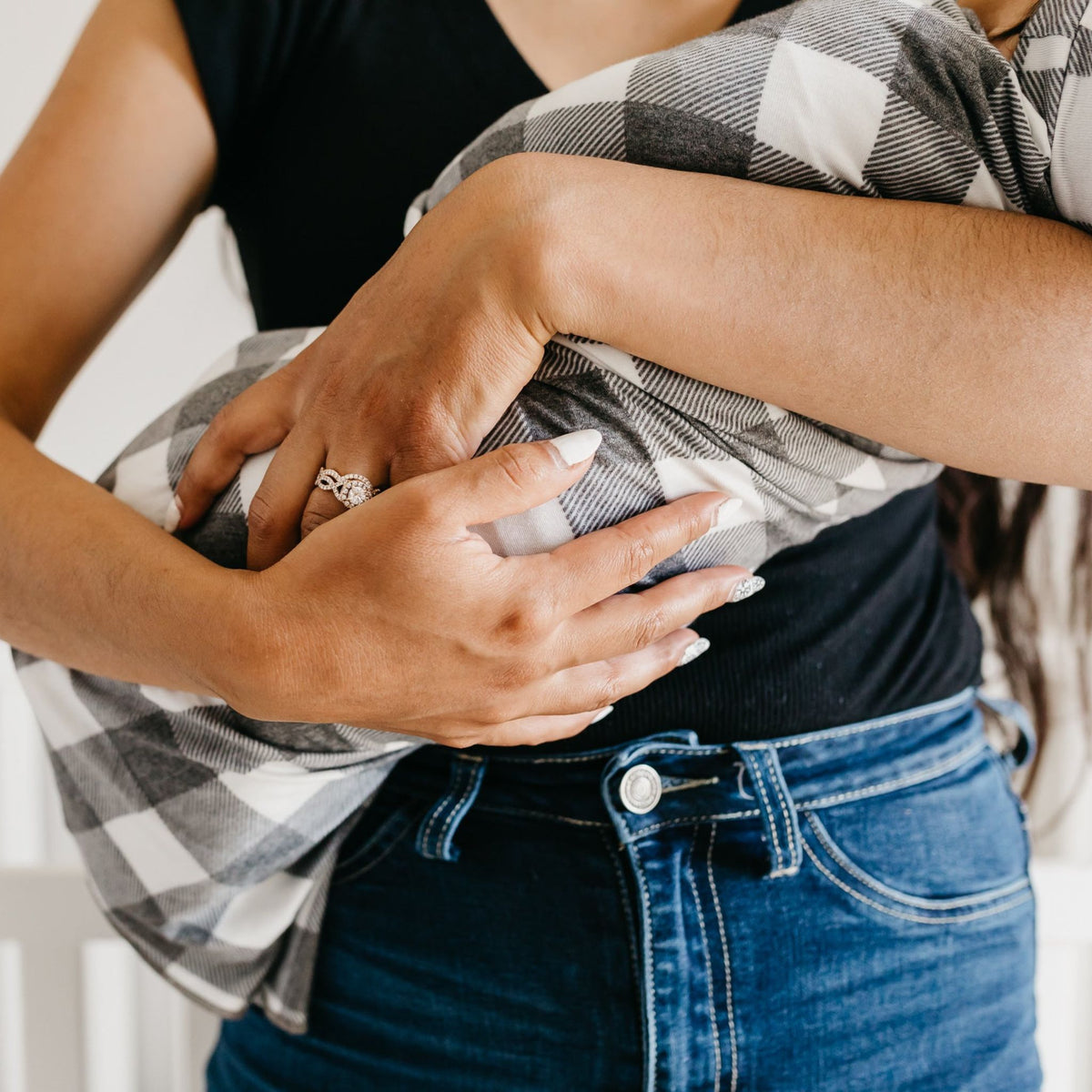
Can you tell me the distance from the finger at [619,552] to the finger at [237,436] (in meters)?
0.19

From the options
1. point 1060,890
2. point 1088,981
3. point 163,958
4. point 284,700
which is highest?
point 284,700

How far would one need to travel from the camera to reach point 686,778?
63 centimetres

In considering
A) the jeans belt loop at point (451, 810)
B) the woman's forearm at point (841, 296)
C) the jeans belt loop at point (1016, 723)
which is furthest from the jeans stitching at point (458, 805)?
the jeans belt loop at point (1016, 723)

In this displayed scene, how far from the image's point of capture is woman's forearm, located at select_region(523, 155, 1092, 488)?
45cm

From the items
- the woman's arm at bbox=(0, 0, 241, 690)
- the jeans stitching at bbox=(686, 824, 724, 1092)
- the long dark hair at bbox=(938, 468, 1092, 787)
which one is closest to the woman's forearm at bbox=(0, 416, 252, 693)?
the woman's arm at bbox=(0, 0, 241, 690)

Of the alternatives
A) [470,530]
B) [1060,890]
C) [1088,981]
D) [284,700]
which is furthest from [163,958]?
[1088,981]

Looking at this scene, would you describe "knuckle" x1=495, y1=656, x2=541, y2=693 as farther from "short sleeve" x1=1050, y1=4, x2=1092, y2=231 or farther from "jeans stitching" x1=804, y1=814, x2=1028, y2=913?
"short sleeve" x1=1050, y1=4, x2=1092, y2=231

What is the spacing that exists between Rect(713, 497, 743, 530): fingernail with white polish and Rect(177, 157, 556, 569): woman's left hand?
0.43 feet

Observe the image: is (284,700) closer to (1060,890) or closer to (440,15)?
Answer: (440,15)

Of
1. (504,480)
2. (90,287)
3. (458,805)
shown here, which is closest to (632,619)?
(504,480)

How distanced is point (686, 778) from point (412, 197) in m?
0.48

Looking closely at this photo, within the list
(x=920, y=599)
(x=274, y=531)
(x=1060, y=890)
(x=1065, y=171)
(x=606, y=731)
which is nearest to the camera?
(x=1065, y=171)

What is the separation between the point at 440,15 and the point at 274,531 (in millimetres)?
445

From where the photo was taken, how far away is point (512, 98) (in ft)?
2.35
